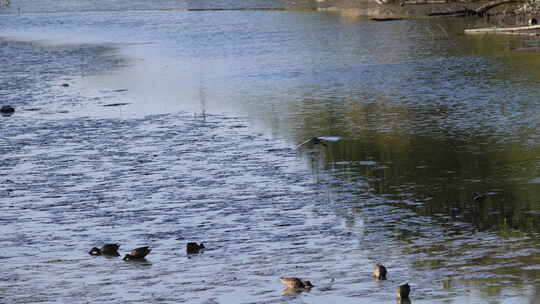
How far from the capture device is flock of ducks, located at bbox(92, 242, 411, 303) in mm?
9891

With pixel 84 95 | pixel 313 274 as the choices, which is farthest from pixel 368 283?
pixel 84 95

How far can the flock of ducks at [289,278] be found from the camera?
9891 millimetres

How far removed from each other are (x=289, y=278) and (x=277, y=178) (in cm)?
565

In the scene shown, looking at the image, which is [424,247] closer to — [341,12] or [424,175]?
[424,175]

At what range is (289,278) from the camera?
10508 mm

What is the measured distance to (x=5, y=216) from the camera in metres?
14.5

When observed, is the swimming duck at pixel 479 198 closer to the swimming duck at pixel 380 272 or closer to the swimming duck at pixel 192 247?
the swimming duck at pixel 380 272

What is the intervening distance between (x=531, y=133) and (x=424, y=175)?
3.80 metres

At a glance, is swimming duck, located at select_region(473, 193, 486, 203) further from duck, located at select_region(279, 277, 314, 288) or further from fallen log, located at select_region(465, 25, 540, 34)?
fallen log, located at select_region(465, 25, 540, 34)

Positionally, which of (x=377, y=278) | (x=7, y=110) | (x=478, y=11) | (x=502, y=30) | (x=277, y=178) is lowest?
(x=377, y=278)

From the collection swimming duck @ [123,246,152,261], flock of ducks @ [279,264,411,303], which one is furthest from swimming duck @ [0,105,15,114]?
flock of ducks @ [279,264,411,303]

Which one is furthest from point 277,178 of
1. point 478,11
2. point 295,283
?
point 478,11

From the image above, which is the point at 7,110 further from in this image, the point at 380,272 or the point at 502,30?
the point at 502,30

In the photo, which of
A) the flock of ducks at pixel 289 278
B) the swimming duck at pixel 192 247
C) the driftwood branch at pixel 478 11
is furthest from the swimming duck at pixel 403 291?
the driftwood branch at pixel 478 11
